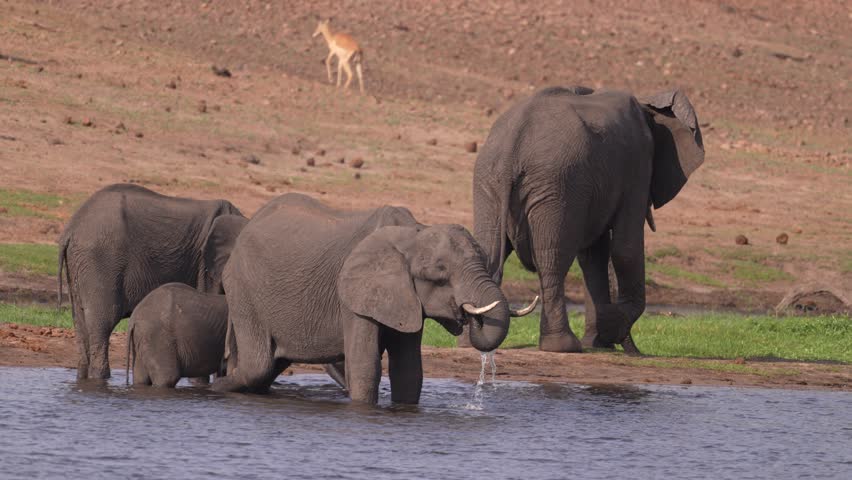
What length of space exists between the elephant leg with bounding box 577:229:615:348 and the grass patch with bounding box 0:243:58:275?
234 inches

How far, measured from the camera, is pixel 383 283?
1005cm

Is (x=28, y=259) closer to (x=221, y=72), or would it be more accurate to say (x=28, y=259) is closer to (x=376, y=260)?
(x=376, y=260)

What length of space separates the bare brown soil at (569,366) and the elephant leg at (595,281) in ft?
1.81

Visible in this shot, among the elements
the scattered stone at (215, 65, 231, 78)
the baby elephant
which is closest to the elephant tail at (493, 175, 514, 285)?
the baby elephant

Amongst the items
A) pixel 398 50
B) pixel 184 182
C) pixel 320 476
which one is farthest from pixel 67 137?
pixel 320 476

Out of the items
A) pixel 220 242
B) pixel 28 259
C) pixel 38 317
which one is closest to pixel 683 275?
pixel 28 259

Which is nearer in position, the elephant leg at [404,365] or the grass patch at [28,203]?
the elephant leg at [404,365]

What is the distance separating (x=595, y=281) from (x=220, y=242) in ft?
13.0

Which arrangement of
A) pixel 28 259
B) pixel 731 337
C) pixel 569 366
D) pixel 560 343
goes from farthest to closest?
1. pixel 28 259
2. pixel 731 337
3. pixel 560 343
4. pixel 569 366

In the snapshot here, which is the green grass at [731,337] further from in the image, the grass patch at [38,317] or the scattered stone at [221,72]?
the scattered stone at [221,72]

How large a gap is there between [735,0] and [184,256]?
3054 centimetres

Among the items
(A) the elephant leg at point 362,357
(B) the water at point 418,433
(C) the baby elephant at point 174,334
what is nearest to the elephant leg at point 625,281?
(B) the water at point 418,433

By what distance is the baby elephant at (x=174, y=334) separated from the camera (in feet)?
36.7

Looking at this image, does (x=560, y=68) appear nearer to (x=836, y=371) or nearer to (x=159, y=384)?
(x=836, y=371)
